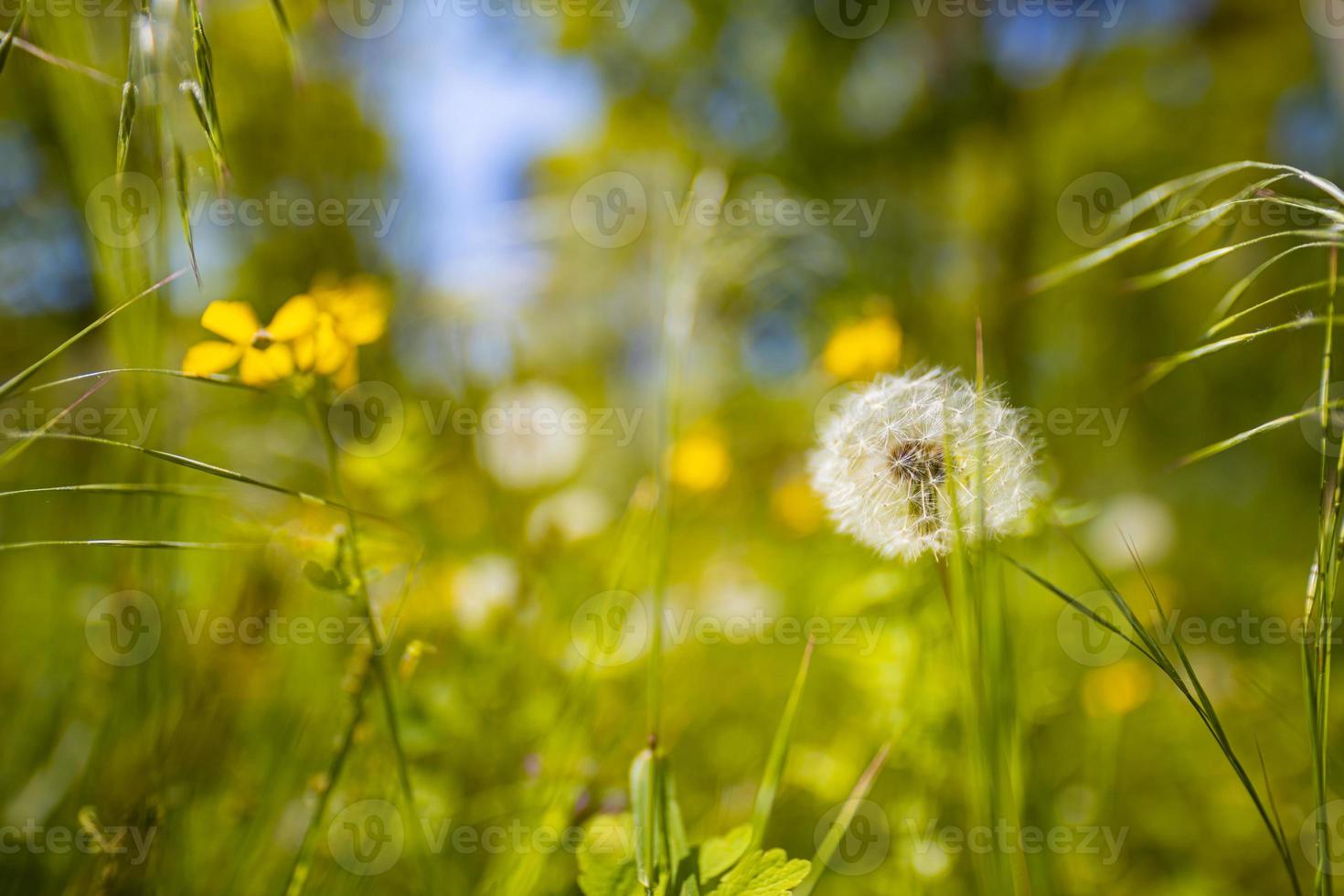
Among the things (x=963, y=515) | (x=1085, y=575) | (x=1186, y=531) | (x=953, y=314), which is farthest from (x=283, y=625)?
(x=1186, y=531)

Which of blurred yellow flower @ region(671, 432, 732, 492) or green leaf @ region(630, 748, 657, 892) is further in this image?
blurred yellow flower @ region(671, 432, 732, 492)

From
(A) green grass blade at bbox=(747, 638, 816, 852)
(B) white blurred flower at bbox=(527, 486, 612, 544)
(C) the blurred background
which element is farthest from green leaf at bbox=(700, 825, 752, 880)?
(B) white blurred flower at bbox=(527, 486, 612, 544)

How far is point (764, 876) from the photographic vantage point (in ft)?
1.99

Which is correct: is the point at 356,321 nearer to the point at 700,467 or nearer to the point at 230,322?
the point at 230,322

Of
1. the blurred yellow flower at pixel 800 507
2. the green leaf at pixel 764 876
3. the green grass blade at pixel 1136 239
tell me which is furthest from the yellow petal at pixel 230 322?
the blurred yellow flower at pixel 800 507

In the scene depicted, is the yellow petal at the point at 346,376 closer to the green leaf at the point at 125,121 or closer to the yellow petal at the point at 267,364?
the yellow petal at the point at 267,364

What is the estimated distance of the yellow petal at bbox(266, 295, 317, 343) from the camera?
2.51ft

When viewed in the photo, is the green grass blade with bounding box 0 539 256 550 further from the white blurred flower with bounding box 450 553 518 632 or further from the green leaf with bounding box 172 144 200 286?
the white blurred flower with bounding box 450 553 518 632

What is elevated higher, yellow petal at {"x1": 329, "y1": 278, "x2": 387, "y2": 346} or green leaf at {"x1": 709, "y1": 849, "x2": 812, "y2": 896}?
yellow petal at {"x1": 329, "y1": 278, "x2": 387, "y2": 346}

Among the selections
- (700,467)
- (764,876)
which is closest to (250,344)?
(764,876)

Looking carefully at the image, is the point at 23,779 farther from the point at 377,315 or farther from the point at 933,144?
the point at 933,144

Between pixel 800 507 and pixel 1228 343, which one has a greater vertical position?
pixel 1228 343

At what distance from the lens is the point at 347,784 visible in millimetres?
951

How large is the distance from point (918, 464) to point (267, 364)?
2.24 ft
